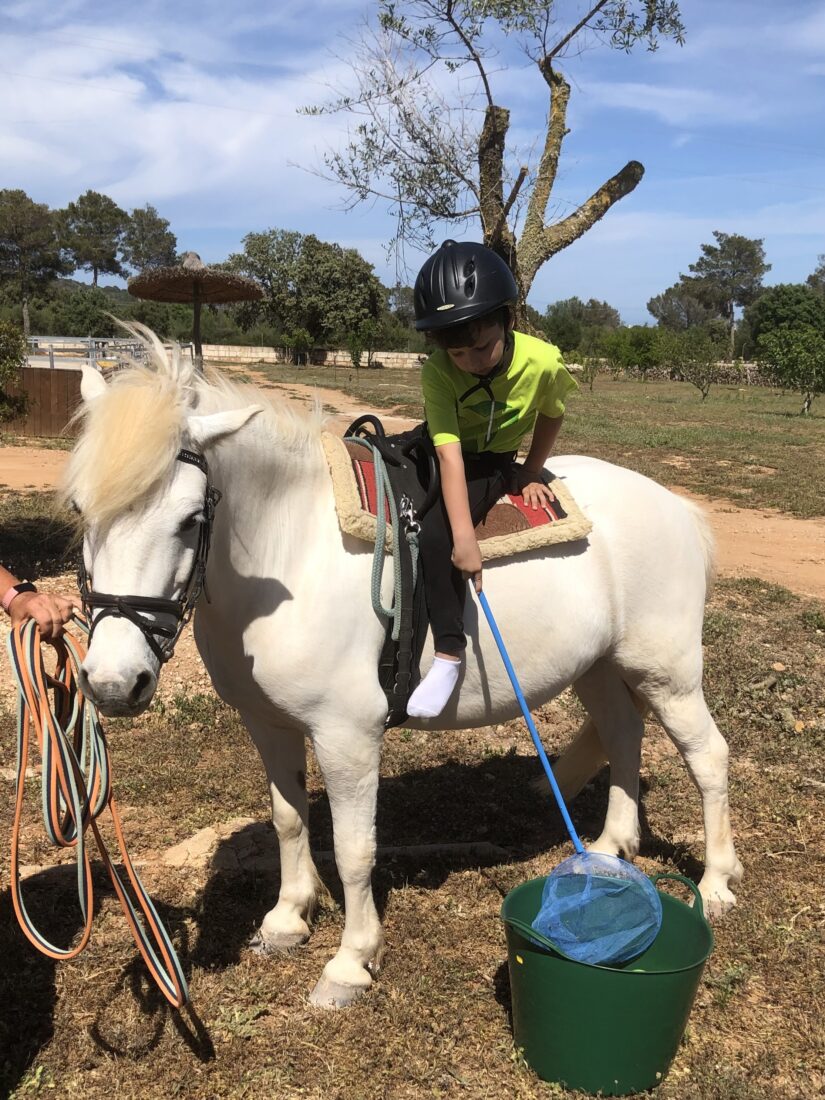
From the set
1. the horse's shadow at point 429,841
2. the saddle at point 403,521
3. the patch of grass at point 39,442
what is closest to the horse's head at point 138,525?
the saddle at point 403,521

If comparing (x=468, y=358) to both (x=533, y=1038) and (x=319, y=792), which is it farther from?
(x=319, y=792)

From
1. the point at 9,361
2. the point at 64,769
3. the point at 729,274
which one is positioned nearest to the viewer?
the point at 64,769

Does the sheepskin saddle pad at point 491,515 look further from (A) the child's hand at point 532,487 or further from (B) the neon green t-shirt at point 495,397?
(B) the neon green t-shirt at point 495,397

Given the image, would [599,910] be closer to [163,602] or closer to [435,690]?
[435,690]

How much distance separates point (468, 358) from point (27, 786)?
10.3 feet

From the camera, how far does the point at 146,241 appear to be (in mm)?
91000

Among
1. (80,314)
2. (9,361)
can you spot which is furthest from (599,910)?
(80,314)

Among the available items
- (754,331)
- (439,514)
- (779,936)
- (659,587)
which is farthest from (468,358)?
(754,331)

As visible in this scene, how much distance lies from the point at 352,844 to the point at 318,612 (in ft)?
2.67

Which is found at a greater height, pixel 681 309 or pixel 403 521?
pixel 681 309

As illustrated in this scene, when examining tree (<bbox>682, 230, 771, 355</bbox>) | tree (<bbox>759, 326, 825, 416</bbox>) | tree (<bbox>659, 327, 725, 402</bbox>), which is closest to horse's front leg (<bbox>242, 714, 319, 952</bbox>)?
tree (<bbox>759, 326, 825, 416</bbox>)

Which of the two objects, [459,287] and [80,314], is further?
[80,314]

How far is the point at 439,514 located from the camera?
9.33 ft

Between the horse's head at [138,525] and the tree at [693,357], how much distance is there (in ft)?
107
